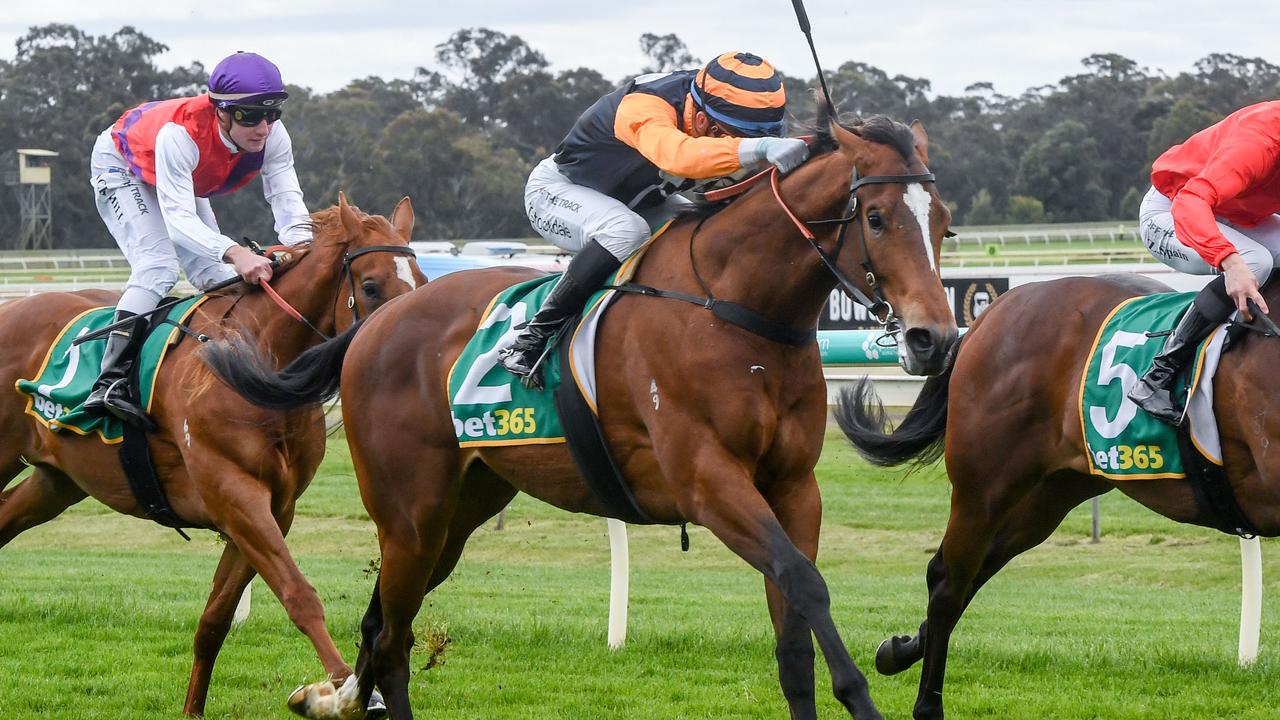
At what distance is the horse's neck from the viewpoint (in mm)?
5941

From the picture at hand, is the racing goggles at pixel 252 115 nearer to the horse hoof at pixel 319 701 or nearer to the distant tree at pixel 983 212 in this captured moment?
the horse hoof at pixel 319 701

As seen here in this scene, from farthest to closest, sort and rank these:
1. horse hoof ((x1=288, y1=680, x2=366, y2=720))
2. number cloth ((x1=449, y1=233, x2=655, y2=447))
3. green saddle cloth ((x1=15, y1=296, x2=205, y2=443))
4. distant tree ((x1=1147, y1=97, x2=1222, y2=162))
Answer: distant tree ((x1=1147, y1=97, x2=1222, y2=162)) < green saddle cloth ((x1=15, y1=296, x2=205, y2=443)) < horse hoof ((x1=288, y1=680, x2=366, y2=720)) < number cloth ((x1=449, y1=233, x2=655, y2=447))

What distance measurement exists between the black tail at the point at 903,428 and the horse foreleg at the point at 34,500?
3.39 m

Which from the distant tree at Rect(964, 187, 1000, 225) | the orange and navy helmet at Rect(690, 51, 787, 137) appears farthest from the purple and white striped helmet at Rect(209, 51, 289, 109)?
the distant tree at Rect(964, 187, 1000, 225)

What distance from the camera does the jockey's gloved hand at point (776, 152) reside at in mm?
4285

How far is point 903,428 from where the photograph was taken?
20.3 feet

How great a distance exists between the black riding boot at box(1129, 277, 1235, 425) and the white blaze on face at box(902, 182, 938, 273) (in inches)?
60.5

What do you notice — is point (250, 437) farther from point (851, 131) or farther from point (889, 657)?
point (851, 131)

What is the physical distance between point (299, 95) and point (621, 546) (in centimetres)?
5432

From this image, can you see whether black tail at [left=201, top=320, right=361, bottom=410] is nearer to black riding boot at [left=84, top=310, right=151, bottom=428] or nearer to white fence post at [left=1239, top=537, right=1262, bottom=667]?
black riding boot at [left=84, top=310, right=151, bottom=428]

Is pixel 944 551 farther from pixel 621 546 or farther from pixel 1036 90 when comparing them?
pixel 1036 90

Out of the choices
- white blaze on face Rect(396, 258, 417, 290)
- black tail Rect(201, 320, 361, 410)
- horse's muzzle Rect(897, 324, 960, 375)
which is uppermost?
horse's muzzle Rect(897, 324, 960, 375)

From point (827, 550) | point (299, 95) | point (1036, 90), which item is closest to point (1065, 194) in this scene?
point (1036, 90)

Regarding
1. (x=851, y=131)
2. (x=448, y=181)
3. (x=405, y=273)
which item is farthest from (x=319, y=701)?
(x=448, y=181)
